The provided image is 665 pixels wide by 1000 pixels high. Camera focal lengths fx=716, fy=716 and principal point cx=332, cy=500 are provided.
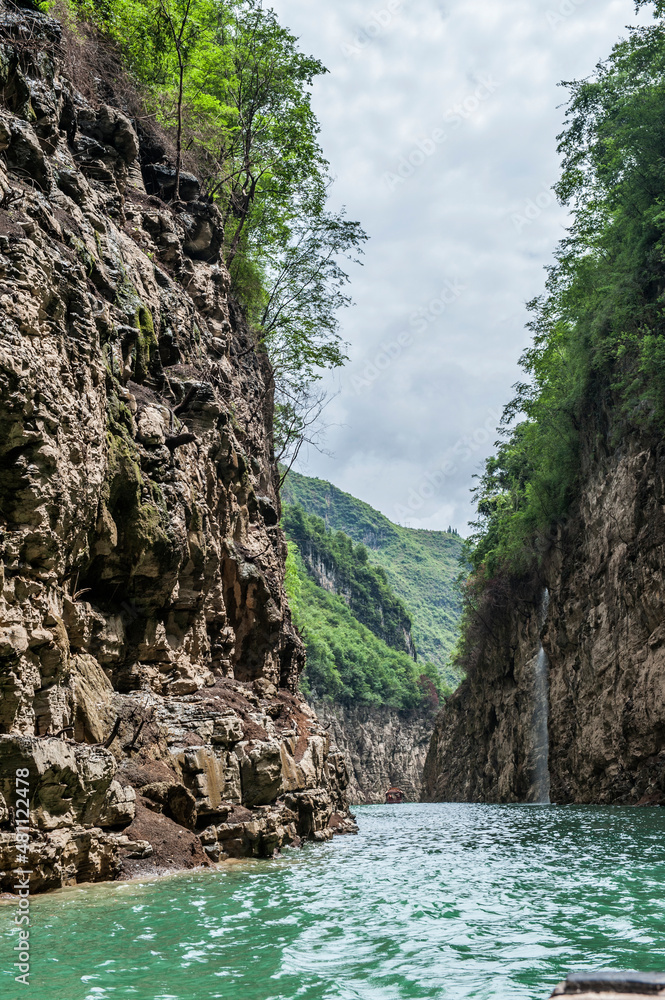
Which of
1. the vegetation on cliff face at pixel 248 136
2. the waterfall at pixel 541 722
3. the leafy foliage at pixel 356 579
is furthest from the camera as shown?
the leafy foliage at pixel 356 579

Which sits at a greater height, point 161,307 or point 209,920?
point 161,307

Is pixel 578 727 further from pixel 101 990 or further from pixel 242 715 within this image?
pixel 101 990

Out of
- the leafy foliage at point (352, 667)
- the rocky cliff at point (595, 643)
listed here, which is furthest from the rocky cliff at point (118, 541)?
the leafy foliage at point (352, 667)

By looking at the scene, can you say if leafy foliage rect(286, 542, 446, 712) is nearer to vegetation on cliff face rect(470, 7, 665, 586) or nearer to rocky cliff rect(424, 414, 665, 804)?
rocky cliff rect(424, 414, 665, 804)

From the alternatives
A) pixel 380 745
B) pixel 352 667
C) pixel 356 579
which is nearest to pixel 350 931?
pixel 380 745

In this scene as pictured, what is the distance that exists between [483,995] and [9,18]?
14.7 metres

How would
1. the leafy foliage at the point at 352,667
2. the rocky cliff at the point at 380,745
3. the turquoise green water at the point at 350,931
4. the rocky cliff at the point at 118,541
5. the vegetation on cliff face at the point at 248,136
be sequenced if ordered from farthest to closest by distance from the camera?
1. the leafy foliage at the point at 352,667
2. the rocky cliff at the point at 380,745
3. the vegetation on cliff face at the point at 248,136
4. the rocky cliff at the point at 118,541
5. the turquoise green water at the point at 350,931

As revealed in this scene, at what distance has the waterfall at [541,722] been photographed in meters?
31.2

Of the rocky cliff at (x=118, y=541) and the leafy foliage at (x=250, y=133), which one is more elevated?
the leafy foliage at (x=250, y=133)

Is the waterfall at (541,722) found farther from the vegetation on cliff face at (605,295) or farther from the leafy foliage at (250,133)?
the leafy foliage at (250,133)

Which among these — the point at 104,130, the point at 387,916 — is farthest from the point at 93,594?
the point at 104,130

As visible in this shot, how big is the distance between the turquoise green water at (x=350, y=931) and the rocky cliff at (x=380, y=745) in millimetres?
75680

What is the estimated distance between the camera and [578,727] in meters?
26.9

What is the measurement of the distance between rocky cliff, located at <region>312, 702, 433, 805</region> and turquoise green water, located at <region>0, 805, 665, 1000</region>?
75680mm
